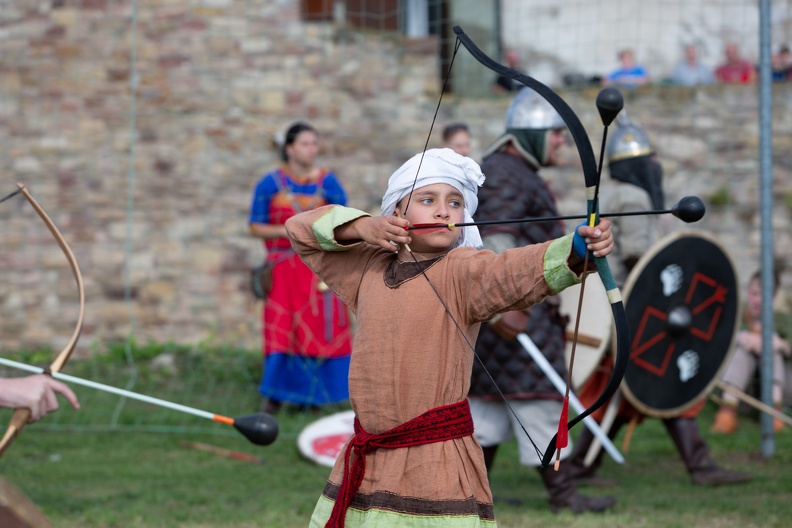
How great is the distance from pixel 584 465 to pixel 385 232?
3.06 meters

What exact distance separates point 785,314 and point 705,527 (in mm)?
3528

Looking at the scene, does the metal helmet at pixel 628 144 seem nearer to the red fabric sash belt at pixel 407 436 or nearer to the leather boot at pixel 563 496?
the leather boot at pixel 563 496

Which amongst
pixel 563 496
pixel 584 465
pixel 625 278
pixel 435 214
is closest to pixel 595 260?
pixel 435 214

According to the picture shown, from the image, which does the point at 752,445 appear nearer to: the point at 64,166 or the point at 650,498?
the point at 650,498

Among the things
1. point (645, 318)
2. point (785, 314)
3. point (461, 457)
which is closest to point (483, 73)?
point (785, 314)

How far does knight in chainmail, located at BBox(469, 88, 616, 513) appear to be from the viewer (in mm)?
4625

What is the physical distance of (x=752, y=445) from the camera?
21.2ft

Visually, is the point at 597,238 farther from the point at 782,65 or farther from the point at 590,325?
the point at 782,65

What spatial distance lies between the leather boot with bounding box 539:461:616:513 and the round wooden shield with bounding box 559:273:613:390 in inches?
19.4

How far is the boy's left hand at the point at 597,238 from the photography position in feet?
7.96

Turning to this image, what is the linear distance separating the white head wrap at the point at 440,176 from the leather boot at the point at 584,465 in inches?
109

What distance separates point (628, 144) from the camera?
18.9 ft

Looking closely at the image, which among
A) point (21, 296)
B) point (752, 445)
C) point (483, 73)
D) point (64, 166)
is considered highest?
point (483, 73)

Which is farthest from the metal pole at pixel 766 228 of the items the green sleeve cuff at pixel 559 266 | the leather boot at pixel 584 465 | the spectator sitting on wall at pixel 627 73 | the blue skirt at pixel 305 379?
the green sleeve cuff at pixel 559 266
